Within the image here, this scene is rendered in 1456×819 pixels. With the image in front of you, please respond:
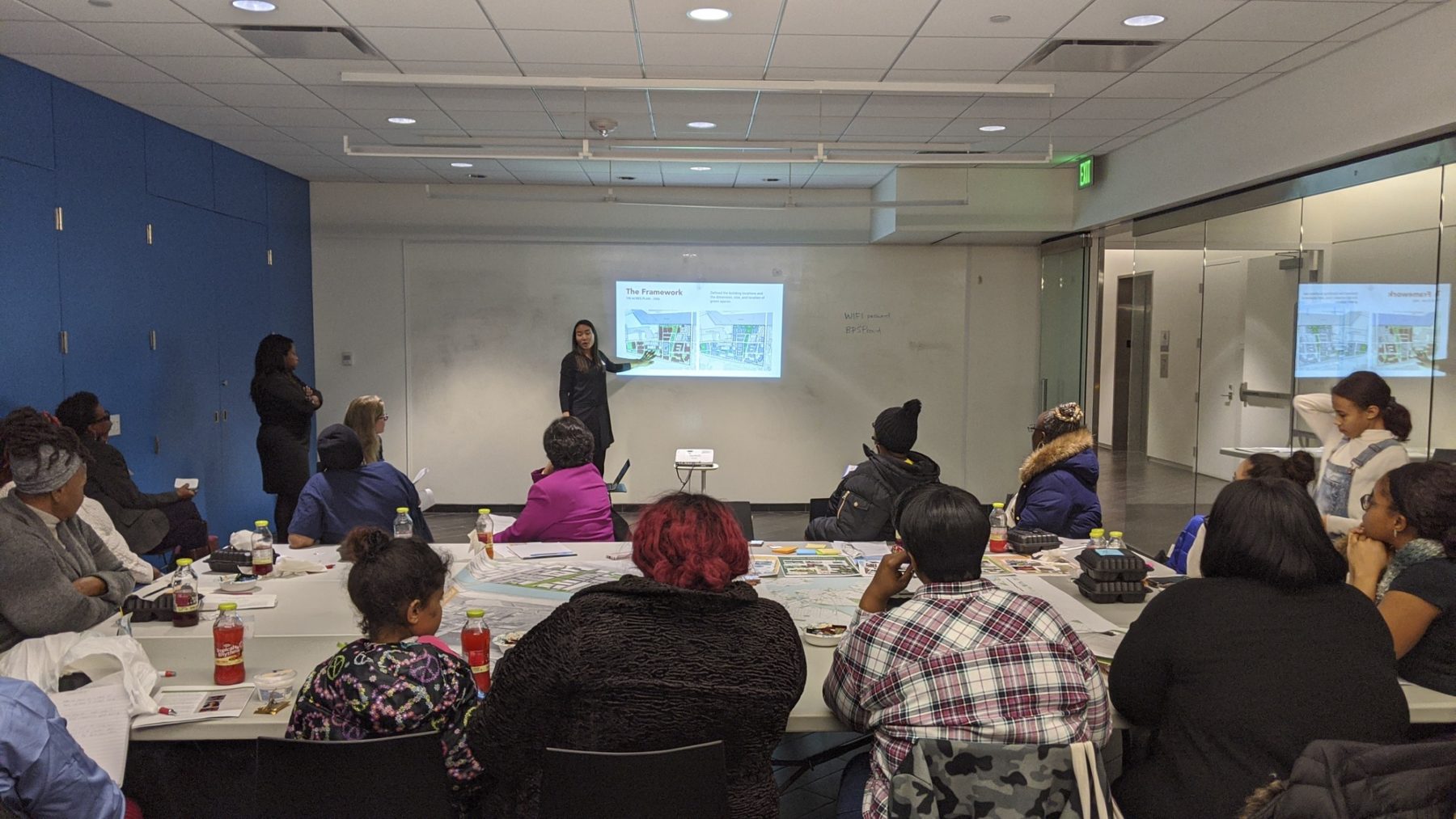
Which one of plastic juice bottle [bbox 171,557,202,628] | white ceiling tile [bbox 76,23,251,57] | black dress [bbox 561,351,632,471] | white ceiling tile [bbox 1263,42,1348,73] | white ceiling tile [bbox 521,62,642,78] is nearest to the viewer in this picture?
plastic juice bottle [bbox 171,557,202,628]

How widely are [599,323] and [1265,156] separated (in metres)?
5.24

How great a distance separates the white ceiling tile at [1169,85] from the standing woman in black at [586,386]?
4.26 m

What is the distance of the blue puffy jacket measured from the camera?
13.1 ft

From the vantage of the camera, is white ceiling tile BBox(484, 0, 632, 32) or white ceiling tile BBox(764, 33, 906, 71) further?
white ceiling tile BBox(764, 33, 906, 71)

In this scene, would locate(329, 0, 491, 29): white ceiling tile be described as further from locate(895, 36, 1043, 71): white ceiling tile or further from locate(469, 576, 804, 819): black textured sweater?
locate(469, 576, 804, 819): black textured sweater

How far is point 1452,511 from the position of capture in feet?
7.43

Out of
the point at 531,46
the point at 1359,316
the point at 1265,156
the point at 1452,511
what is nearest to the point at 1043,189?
the point at 1265,156

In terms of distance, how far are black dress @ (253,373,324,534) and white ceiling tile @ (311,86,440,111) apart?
1711 mm

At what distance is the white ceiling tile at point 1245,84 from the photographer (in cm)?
459

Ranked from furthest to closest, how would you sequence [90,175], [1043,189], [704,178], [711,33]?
[704,178], [1043,189], [90,175], [711,33]

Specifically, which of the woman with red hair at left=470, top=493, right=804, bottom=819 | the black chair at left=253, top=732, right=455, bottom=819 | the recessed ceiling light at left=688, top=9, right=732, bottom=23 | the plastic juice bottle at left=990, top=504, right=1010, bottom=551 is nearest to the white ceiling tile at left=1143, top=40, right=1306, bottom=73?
the recessed ceiling light at left=688, top=9, right=732, bottom=23

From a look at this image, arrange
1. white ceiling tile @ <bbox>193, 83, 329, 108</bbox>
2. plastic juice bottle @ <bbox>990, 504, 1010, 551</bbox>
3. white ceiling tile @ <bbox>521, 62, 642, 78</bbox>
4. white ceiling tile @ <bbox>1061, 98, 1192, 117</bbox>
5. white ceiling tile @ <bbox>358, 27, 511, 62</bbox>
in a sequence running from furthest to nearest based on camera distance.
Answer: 1. white ceiling tile @ <bbox>1061, 98, 1192, 117</bbox>
2. white ceiling tile @ <bbox>193, 83, 329, 108</bbox>
3. white ceiling tile @ <bbox>521, 62, 642, 78</bbox>
4. white ceiling tile @ <bbox>358, 27, 511, 62</bbox>
5. plastic juice bottle @ <bbox>990, 504, 1010, 551</bbox>

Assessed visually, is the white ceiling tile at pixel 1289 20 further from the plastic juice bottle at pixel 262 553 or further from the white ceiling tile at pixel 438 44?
the plastic juice bottle at pixel 262 553

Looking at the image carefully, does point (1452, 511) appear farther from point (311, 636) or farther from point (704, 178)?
point (704, 178)
